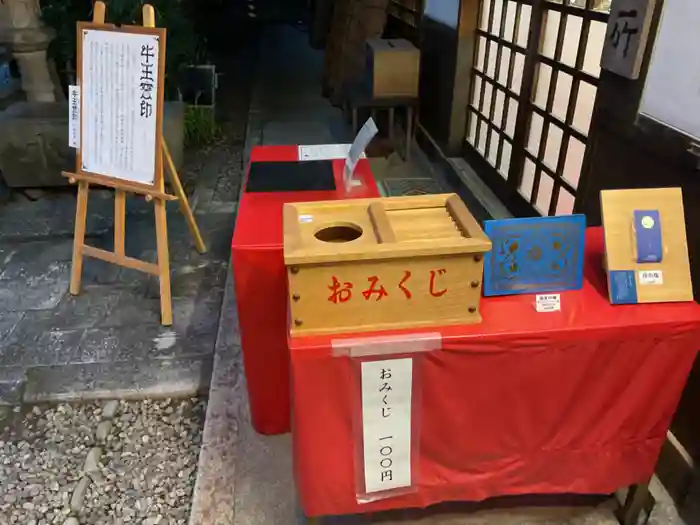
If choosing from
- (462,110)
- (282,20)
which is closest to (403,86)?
(462,110)

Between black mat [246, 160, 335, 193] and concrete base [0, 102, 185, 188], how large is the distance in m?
2.55

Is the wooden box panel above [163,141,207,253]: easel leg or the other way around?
above

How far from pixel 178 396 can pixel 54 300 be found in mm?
1250

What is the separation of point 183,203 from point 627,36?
2.70m

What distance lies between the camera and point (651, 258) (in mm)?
1767

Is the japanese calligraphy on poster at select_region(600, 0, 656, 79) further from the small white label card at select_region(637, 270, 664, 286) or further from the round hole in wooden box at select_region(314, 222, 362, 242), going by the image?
the round hole in wooden box at select_region(314, 222, 362, 242)

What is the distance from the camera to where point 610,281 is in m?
1.78

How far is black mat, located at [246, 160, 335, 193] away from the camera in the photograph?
2.46 m

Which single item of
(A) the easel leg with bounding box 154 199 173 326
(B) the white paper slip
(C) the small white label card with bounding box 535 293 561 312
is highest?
(B) the white paper slip

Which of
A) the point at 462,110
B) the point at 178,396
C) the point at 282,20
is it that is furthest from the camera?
the point at 282,20

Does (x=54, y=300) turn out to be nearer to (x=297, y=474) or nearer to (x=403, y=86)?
(x=297, y=474)

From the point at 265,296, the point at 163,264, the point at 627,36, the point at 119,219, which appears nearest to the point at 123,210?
the point at 119,219


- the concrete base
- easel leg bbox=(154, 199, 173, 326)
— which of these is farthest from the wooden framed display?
the concrete base

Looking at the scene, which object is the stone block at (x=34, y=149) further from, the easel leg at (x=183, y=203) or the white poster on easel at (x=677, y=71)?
the white poster on easel at (x=677, y=71)
